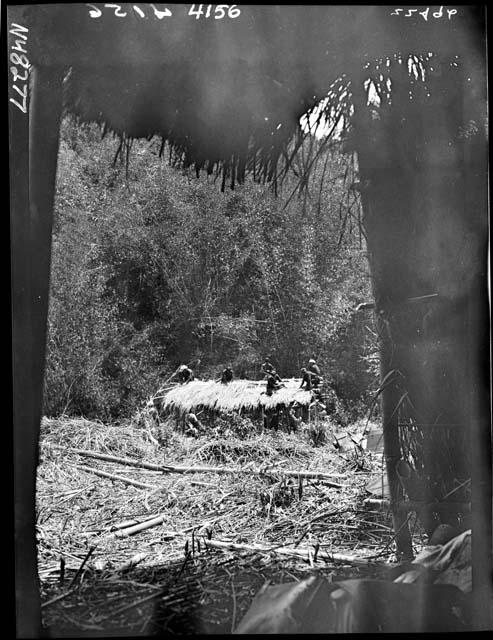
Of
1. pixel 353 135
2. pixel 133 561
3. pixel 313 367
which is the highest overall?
pixel 353 135

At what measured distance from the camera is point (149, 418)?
99.7 inches

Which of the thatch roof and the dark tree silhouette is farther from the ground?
the dark tree silhouette

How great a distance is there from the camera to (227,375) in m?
2.55

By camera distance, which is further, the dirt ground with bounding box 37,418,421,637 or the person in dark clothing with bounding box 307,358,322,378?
the person in dark clothing with bounding box 307,358,322,378

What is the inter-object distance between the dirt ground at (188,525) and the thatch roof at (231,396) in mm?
117

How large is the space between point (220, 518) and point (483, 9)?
2312mm

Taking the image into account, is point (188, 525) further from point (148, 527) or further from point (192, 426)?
point (192, 426)

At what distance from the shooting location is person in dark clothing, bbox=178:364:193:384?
2.54 metres

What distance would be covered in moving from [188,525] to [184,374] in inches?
23.4

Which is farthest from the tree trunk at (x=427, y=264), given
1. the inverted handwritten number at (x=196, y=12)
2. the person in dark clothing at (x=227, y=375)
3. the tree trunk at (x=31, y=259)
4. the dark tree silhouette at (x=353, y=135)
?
the tree trunk at (x=31, y=259)

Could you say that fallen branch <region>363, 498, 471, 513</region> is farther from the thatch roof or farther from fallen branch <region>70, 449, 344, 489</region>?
A: the thatch roof

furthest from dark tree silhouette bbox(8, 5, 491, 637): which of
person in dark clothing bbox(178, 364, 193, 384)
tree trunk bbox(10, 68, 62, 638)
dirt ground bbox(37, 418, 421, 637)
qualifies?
person in dark clothing bbox(178, 364, 193, 384)

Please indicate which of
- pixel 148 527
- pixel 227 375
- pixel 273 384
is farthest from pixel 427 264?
pixel 148 527

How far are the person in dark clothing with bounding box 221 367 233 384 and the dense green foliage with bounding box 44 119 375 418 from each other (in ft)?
0.09
